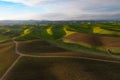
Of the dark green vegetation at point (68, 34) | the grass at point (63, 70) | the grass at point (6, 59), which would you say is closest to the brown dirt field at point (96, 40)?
the dark green vegetation at point (68, 34)

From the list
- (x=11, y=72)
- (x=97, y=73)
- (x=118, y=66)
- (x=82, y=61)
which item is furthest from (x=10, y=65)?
(x=118, y=66)

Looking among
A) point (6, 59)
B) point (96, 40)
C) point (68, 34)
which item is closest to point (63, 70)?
point (6, 59)

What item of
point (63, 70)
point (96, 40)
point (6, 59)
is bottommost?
point (96, 40)

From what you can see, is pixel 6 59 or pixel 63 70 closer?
pixel 63 70

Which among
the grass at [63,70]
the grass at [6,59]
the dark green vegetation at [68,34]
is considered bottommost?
the dark green vegetation at [68,34]

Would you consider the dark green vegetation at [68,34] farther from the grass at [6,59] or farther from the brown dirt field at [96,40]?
the grass at [6,59]

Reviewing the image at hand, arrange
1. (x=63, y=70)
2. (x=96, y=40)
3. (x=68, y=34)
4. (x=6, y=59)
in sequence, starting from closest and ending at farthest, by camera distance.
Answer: (x=63, y=70) → (x=6, y=59) → (x=96, y=40) → (x=68, y=34)

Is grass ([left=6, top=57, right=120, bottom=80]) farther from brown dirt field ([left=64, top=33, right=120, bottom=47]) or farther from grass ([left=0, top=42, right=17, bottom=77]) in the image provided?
brown dirt field ([left=64, top=33, right=120, bottom=47])

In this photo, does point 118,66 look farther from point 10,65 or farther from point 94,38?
point 94,38

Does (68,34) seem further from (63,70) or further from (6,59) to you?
(63,70)

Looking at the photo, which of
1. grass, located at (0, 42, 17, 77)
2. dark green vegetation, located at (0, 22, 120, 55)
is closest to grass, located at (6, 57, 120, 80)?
grass, located at (0, 42, 17, 77)
